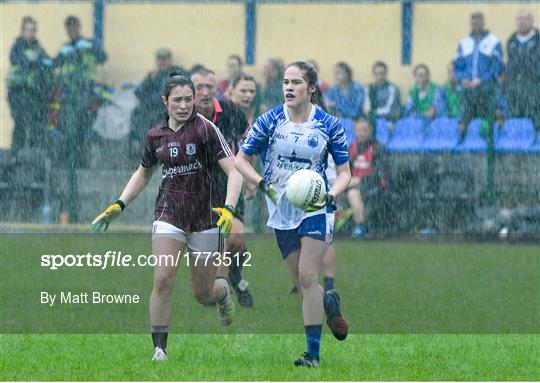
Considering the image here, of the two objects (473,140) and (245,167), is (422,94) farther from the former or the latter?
(245,167)

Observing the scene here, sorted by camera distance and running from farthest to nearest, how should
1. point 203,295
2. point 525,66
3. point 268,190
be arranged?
1. point 525,66
2. point 203,295
3. point 268,190

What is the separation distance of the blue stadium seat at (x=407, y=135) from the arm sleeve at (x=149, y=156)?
1086cm

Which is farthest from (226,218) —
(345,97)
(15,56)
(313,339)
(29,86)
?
(15,56)

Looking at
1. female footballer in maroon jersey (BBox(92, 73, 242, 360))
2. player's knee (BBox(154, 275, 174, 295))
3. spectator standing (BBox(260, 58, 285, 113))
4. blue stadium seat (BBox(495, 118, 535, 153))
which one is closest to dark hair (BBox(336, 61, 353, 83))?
spectator standing (BBox(260, 58, 285, 113))

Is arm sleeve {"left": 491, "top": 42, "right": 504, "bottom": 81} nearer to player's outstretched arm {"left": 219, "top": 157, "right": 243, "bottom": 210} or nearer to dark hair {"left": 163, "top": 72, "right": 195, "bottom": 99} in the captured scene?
player's outstretched arm {"left": 219, "top": 157, "right": 243, "bottom": 210}

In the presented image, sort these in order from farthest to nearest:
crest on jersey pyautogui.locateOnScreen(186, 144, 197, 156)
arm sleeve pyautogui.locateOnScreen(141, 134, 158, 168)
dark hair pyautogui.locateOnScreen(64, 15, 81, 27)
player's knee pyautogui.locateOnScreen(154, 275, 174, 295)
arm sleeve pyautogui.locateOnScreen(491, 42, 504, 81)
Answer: dark hair pyautogui.locateOnScreen(64, 15, 81, 27) → arm sleeve pyautogui.locateOnScreen(491, 42, 504, 81) → arm sleeve pyautogui.locateOnScreen(141, 134, 158, 168) → crest on jersey pyautogui.locateOnScreen(186, 144, 197, 156) → player's knee pyautogui.locateOnScreen(154, 275, 174, 295)

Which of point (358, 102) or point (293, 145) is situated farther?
point (358, 102)

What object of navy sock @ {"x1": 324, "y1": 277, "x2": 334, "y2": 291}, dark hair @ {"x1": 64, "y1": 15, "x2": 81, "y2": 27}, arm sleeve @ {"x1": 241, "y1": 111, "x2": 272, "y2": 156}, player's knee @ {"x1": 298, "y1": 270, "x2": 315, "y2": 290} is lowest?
navy sock @ {"x1": 324, "y1": 277, "x2": 334, "y2": 291}

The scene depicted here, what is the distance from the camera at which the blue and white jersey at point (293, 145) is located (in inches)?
391

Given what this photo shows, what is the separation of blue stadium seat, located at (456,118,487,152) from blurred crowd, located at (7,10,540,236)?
0.37 ft

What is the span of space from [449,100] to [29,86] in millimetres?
6182

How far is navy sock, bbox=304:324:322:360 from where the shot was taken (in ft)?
31.7

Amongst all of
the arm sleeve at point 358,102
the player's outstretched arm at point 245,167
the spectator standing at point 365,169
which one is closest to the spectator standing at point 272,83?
the arm sleeve at point 358,102

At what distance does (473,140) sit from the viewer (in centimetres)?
2123
